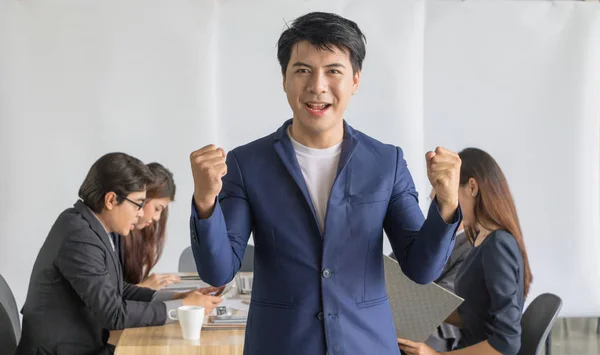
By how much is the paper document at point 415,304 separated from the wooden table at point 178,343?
536 mm

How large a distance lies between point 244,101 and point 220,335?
263 centimetres

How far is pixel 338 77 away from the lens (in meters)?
1.44

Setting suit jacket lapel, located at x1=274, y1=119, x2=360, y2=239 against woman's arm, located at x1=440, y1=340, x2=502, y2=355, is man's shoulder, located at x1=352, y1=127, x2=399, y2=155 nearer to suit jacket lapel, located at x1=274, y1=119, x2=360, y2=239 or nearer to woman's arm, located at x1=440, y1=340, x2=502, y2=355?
suit jacket lapel, located at x1=274, y1=119, x2=360, y2=239

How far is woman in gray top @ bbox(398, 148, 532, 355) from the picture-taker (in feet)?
8.16

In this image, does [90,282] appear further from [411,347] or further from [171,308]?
[411,347]

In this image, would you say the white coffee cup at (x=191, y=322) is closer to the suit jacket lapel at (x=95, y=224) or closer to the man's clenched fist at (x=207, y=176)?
the suit jacket lapel at (x=95, y=224)

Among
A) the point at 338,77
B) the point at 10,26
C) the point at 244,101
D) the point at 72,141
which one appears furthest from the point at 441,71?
the point at 338,77

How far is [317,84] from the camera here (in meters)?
1.41

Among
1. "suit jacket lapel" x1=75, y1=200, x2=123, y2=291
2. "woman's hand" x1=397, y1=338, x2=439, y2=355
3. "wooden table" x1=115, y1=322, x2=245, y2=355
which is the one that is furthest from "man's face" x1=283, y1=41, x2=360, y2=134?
"suit jacket lapel" x1=75, y1=200, x2=123, y2=291

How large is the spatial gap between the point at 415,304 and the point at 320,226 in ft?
3.63

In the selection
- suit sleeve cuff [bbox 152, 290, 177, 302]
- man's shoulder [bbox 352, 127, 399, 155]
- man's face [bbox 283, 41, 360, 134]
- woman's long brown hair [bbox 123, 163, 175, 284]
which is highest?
man's face [bbox 283, 41, 360, 134]

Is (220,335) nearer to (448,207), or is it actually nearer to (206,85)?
(448,207)

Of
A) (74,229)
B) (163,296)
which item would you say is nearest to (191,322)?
(74,229)

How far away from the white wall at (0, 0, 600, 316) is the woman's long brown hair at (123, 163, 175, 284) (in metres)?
1.15
